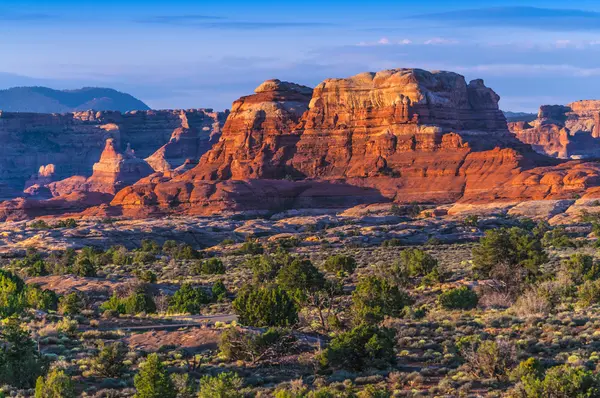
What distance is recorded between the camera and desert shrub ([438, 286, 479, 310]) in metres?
39.8

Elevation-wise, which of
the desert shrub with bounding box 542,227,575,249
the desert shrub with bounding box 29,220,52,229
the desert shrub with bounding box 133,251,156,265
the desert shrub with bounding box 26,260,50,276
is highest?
the desert shrub with bounding box 542,227,575,249

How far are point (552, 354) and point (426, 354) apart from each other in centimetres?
362

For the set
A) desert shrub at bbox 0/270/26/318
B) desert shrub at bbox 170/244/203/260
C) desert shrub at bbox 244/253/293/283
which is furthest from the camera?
desert shrub at bbox 170/244/203/260

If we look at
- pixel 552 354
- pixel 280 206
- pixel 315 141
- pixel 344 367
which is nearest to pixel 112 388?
pixel 344 367

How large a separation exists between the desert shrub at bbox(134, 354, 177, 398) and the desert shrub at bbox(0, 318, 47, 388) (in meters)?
3.82

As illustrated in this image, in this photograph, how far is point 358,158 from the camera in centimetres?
14288

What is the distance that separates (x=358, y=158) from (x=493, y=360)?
119207 millimetres

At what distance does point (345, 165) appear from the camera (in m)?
142

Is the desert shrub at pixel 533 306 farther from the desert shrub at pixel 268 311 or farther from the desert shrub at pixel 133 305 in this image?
the desert shrub at pixel 133 305

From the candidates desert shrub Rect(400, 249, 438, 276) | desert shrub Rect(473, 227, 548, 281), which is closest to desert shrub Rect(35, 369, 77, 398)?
desert shrub Rect(473, 227, 548, 281)

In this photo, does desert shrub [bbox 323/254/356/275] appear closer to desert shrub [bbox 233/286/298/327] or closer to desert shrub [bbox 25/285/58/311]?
desert shrub [bbox 25/285/58/311]

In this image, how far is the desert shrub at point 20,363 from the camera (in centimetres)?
2402

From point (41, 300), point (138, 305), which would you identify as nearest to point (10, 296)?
point (41, 300)

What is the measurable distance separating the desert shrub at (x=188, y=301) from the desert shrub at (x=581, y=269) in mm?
18761
